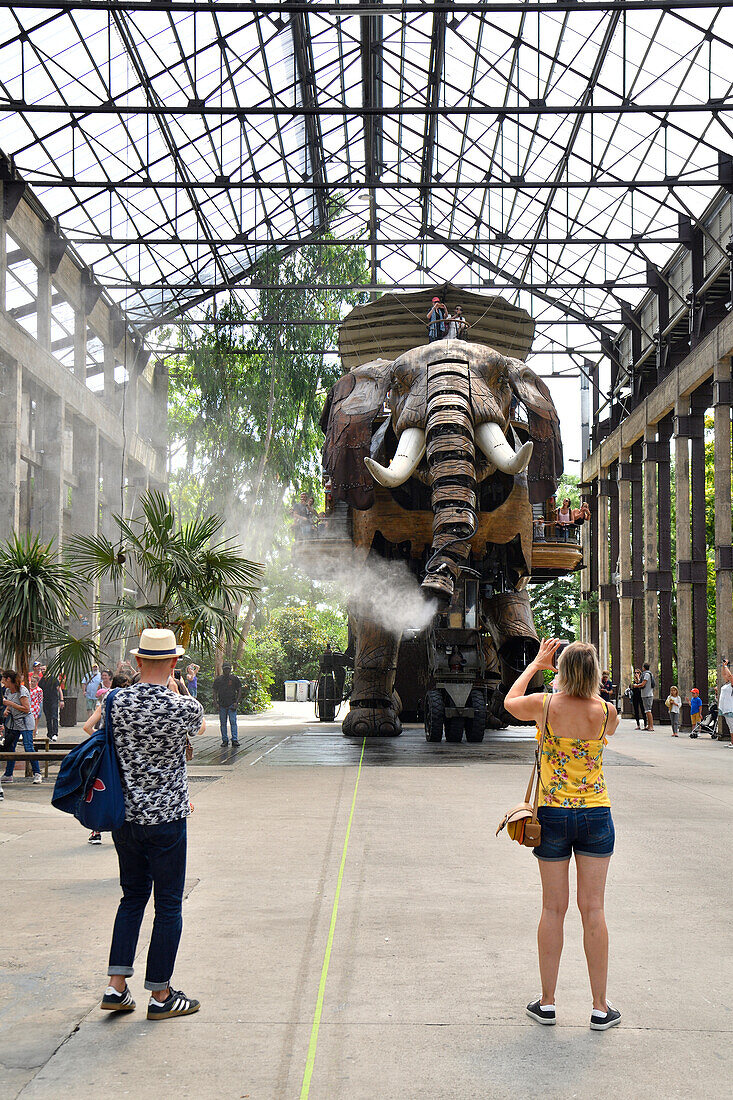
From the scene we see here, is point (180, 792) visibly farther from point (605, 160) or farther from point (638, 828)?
point (605, 160)

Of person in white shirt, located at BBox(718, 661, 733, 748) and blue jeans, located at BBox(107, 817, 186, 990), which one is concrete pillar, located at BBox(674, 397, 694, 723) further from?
blue jeans, located at BBox(107, 817, 186, 990)

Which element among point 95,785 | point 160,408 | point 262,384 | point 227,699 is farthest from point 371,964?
point 160,408

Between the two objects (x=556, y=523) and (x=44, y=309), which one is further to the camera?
(x=44, y=309)

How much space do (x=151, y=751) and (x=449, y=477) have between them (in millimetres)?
9758

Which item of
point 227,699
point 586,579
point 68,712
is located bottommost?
point 68,712

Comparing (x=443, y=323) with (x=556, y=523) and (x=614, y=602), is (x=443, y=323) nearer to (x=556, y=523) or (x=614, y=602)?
(x=556, y=523)

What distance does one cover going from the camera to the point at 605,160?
2761 centimetres

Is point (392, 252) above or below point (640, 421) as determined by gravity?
above

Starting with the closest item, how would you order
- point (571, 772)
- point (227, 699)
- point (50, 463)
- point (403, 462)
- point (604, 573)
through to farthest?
point (571, 772)
point (403, 462)
point (227, 699)
point (50, 463)
point (604, 573)

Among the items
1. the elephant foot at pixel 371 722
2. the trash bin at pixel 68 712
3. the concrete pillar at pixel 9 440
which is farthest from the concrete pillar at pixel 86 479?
the elephant foot at pixel 371 722

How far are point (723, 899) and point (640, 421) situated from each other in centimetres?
3089

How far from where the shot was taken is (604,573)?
44.4 meters

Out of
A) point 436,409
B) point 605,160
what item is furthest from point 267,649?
point 436,409

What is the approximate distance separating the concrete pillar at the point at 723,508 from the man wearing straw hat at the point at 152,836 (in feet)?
72.3
